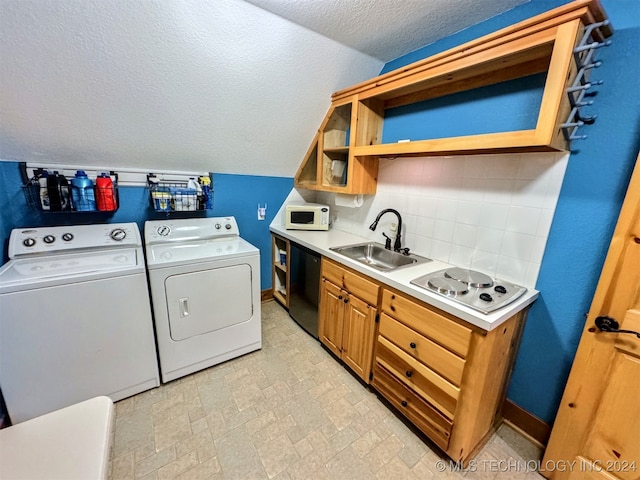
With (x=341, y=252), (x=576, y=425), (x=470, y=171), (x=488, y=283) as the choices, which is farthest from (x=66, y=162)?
(x=576, y=425)

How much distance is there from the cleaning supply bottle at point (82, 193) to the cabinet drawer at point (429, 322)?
7.01ft

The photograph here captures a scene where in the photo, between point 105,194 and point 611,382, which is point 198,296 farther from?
point 611,382

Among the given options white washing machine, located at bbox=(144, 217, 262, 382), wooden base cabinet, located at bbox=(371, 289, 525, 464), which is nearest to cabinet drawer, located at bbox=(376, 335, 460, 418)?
wooden base cabinet, located at bbox=(371, 289, 525, 464)

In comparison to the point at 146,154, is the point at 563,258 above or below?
below

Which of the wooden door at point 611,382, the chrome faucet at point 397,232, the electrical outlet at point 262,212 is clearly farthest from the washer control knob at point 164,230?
the wooden door at point 611,382

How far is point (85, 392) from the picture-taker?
166 centimetres

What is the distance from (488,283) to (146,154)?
261 cm

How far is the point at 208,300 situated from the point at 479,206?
2013 millimetres

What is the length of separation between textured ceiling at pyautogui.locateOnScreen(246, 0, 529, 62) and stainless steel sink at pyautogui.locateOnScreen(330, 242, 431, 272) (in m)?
1.54

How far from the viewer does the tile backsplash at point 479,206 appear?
1483mm

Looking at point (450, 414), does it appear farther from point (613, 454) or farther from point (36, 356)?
point (36, 356)

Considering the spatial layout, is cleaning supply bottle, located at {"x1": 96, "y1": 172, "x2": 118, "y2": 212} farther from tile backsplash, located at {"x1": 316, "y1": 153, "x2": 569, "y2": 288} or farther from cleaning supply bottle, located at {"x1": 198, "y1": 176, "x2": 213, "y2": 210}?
tile backsplash, located at {"x1": 316, "y1": 153, "x2": 569, "y2": 288}

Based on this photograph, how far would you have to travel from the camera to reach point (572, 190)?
1365mm

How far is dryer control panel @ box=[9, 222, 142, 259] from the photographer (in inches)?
68.0
